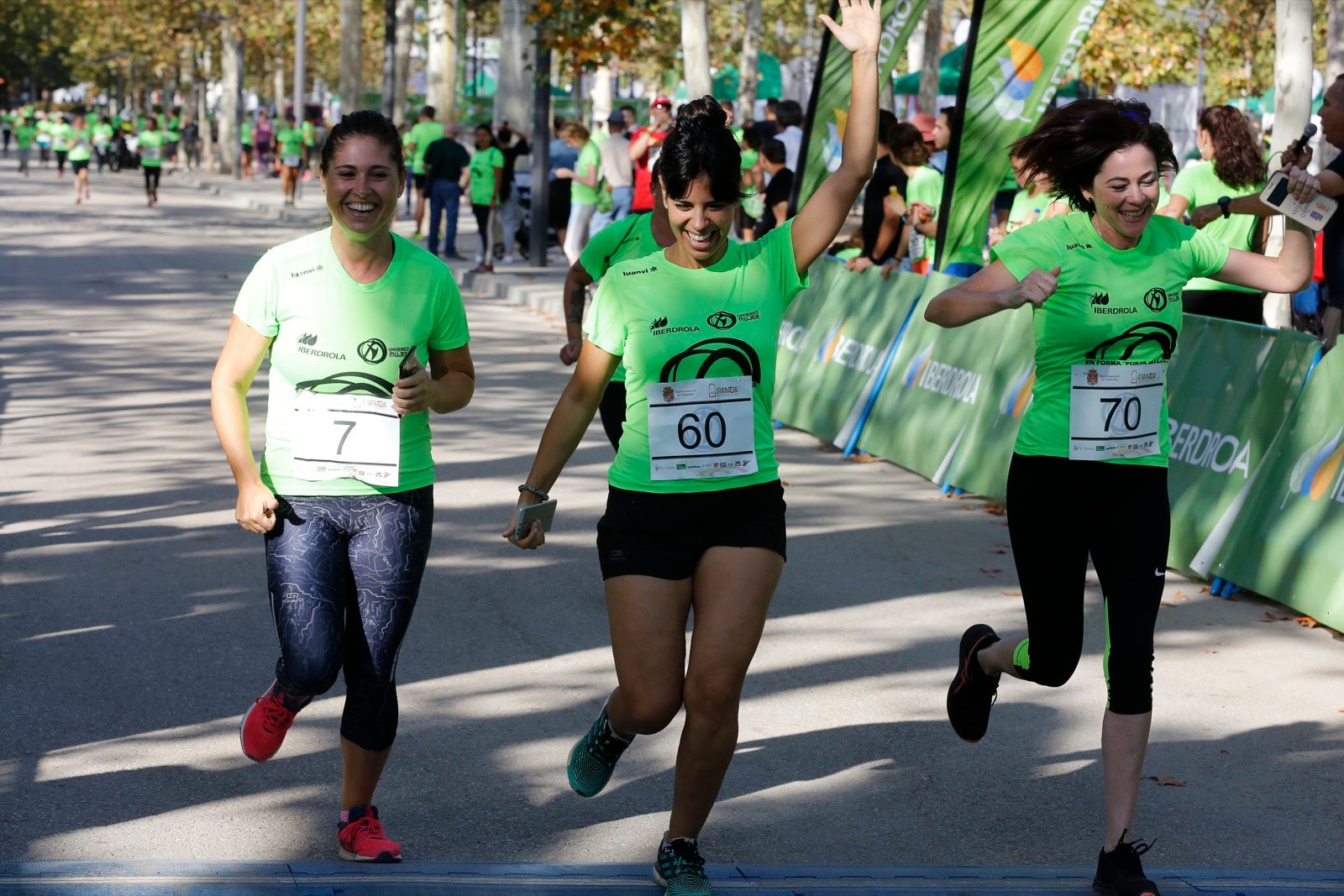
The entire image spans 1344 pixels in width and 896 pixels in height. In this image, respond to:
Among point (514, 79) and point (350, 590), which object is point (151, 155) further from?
point (350, 590)

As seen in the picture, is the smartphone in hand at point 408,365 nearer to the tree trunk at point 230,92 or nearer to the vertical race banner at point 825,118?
the vertical race banner at point 825,118

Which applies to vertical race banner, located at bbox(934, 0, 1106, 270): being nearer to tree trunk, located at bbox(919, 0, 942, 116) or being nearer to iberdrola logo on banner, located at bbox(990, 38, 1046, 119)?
iberdrola logo on banner, located at bbox(990, 38, 1046, 119)

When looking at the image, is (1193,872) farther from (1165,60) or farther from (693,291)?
(1165,60)

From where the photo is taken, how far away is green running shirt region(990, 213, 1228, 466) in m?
4.62

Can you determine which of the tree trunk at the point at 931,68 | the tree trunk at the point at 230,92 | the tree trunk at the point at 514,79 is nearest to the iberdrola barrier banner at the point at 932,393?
the tree trunk at the point at 514,79

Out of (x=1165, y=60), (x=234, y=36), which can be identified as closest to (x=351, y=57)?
(x=1165, y=60)

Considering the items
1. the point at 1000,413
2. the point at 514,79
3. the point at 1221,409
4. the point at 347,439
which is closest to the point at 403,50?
the point at 514,79

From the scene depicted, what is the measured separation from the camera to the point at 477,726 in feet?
18.9

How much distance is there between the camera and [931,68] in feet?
127

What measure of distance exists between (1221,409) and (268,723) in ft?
16.8

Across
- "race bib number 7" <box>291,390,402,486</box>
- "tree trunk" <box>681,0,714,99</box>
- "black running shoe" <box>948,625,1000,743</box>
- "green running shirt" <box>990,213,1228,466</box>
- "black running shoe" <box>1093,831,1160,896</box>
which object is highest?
"tree trunk" <box>681,0,714,99</box>

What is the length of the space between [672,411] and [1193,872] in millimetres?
1761

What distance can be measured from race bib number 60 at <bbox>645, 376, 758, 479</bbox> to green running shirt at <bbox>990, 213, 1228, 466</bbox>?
884 millimetres

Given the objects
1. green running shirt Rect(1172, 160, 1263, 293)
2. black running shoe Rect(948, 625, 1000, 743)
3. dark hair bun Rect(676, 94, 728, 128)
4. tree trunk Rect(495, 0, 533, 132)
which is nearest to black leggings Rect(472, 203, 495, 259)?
tree trunk Rect(495, 0, 533, 132)
